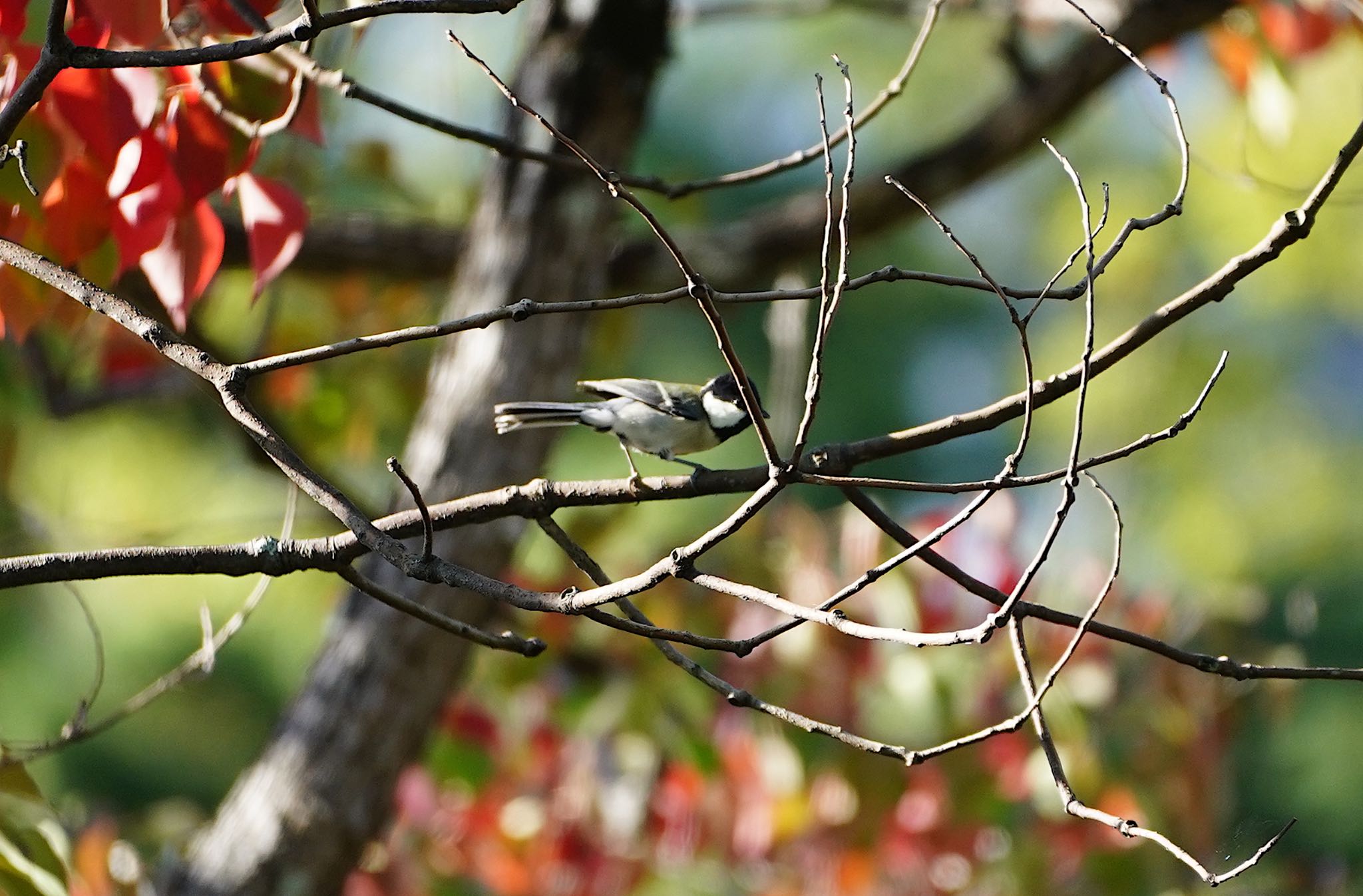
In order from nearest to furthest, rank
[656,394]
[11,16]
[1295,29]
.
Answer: [11,16] < [656,394] < [1295,29]

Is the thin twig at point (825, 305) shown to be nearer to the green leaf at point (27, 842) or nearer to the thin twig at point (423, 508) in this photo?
the thin twig at point (423, 508)

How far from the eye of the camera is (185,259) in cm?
169

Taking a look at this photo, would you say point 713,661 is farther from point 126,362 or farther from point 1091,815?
point 1091,815

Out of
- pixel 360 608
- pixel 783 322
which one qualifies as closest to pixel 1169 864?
pixel 783 322

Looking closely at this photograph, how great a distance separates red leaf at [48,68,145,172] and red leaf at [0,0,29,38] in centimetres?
7

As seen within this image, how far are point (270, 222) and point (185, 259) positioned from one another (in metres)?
0.13

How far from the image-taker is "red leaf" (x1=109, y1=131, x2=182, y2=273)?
1521mm

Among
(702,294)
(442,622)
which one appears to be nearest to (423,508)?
(442,622)

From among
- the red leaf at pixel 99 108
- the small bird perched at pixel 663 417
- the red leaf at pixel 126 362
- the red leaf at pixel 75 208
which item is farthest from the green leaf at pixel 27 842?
the red leaf at pixel 126 362

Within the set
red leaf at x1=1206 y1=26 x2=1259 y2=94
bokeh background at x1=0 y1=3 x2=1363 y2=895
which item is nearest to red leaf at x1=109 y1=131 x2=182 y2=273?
bokeh background at x1=0 y1=3 x2=1363 y2=895

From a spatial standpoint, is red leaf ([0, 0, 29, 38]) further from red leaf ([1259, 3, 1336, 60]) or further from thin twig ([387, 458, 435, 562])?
red leaf ([1259, 3, 1336, 60])

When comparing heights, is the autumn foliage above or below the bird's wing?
below

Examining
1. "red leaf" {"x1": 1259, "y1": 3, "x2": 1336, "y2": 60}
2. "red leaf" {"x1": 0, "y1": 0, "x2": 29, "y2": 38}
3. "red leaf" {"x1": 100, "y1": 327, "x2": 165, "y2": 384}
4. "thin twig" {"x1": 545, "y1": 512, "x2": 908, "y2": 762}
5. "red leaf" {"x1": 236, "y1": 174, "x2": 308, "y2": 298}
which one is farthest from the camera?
"red leaf" {"x1": 100, "y1": 327, "x2": 165, "y2": 384}

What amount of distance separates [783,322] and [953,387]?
10296mm
